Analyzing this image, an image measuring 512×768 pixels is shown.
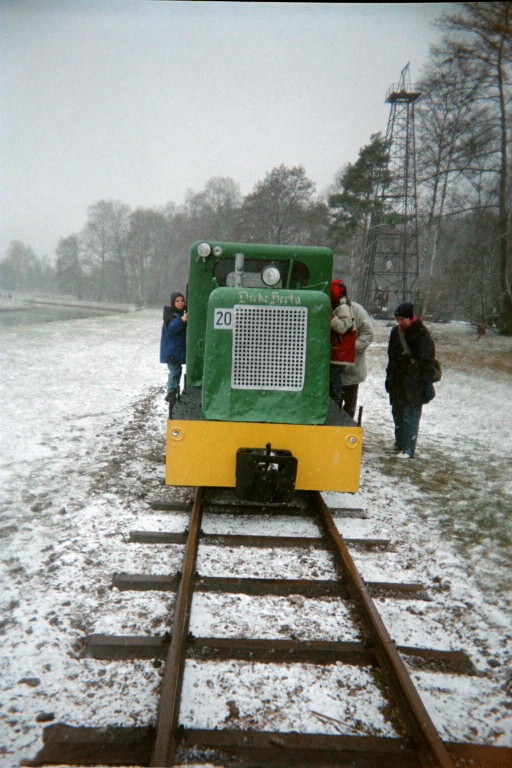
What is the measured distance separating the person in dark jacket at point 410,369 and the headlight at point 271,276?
1916 mm

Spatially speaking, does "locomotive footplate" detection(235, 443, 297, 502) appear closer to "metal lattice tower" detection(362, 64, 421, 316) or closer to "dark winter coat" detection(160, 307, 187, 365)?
"dark winter coat" detection(160, 307, 187, 365)

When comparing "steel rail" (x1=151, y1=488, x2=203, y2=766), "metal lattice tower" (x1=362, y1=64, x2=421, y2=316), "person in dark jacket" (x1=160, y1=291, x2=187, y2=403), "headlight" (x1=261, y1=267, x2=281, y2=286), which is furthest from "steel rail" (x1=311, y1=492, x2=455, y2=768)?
"metal lattice tower" (x1=362, y1=64, x2=421, y2=316)

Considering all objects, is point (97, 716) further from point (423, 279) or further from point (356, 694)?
point (423, 279)

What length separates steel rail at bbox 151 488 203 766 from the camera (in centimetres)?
204

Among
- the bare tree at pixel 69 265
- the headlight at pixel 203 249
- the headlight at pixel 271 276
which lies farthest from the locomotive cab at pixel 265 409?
the bare tree at pixel 69 265

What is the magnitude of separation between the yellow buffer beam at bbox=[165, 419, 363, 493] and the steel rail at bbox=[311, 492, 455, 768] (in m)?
0.65

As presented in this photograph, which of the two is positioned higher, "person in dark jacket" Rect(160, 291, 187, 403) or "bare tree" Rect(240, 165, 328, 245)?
"bare tree" Rect(240, 165, 328, 245)

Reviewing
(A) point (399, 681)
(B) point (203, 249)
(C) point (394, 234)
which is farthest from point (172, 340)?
(C) point (394, 234)

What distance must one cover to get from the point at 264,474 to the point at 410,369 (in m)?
2.84

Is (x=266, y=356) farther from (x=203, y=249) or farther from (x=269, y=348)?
(x=203, y=249)

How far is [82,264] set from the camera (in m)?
64.1

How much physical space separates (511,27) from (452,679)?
12.0 ft

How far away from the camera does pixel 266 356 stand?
3.97 metres

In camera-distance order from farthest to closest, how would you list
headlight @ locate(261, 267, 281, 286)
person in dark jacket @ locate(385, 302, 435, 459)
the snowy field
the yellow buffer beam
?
person in dark jacket @ locate(385, 302, 435, 459)
headlight @ locate(261, 267, 281, 286)
the yellow buffer beam
the snowy field
